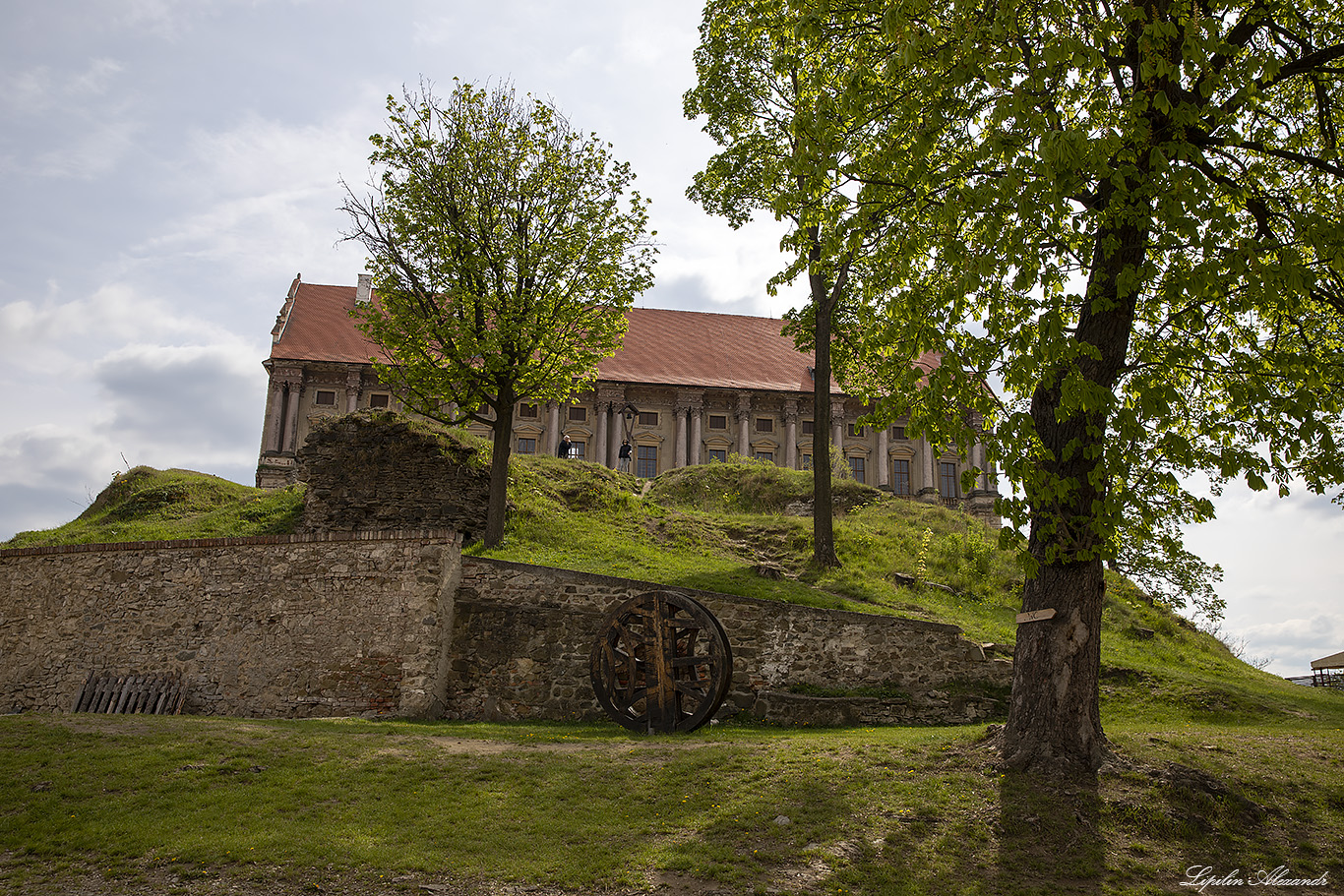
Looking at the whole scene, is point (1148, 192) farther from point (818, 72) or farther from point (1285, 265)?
point (818, 72)

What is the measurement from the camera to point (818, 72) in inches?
379

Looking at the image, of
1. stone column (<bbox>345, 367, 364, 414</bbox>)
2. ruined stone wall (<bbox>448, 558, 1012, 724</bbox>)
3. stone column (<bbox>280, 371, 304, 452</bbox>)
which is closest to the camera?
ruined stone wall (<bbox>448, 558, 1012, 724</bbox>)

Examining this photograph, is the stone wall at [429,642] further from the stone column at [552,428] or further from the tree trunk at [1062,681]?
the stone column at [552,428]

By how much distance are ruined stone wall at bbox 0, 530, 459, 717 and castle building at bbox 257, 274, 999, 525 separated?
23.5 m

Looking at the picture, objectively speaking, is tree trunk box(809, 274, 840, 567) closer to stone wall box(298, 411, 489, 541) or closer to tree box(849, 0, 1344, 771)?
stone wall box(298, 411, 489, 541)

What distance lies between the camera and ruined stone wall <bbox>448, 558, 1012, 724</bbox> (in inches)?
551

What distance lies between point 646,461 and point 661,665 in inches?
1155

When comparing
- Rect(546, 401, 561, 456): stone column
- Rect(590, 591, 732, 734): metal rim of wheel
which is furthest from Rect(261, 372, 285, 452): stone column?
Rect(590, 591, 732, 734): metal rim of wheel

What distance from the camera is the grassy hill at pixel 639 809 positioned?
277 inches

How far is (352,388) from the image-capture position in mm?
39469

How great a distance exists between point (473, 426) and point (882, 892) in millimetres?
33764

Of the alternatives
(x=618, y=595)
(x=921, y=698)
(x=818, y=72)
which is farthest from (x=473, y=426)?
(x=818, y=72)

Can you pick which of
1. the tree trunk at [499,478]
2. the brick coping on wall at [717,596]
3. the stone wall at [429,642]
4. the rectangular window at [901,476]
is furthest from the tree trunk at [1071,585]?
the rectangular window at [901,476]

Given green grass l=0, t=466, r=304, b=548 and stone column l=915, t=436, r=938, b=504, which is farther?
stone column l=915, t=436, r=938, b=504
